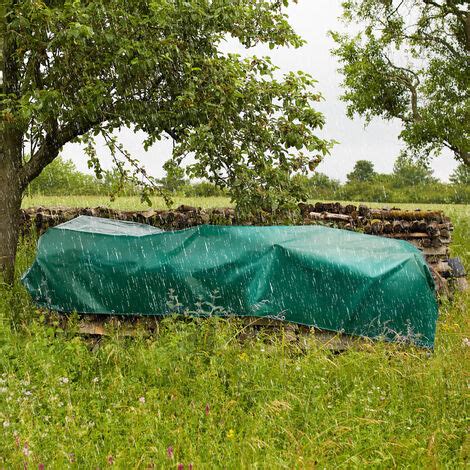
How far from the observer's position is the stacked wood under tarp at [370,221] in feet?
39.4

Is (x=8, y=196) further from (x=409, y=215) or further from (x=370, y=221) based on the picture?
(x=409, y=215)

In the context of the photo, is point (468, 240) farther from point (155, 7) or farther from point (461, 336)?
point (155, 7)

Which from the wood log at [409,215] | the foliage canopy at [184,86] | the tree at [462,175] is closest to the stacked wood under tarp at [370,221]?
the wood log at [409,215]

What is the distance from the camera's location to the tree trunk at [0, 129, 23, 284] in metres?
9.88

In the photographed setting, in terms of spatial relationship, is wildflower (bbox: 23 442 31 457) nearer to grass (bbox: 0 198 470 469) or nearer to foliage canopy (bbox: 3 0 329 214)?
grass (bbox: 0 198 470 469)

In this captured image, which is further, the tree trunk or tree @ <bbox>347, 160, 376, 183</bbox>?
tree @ <bbox>347, 160, 376, 183</bbox>

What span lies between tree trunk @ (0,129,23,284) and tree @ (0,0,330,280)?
1.17ft

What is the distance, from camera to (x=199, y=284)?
7.19 metres

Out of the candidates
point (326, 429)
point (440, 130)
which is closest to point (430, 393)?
point (326, 429)

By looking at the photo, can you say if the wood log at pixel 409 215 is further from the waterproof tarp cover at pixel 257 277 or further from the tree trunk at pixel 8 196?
the tree trunk at pixel 8 196

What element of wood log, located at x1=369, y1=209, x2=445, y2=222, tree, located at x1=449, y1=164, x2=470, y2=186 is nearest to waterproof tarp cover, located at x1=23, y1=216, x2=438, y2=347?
wood log, located at x1=369, y1=209, x2=445, y2=222

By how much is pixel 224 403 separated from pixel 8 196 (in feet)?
20.7

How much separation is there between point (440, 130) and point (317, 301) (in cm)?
1511

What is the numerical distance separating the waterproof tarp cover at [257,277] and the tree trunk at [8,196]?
2474 mm
